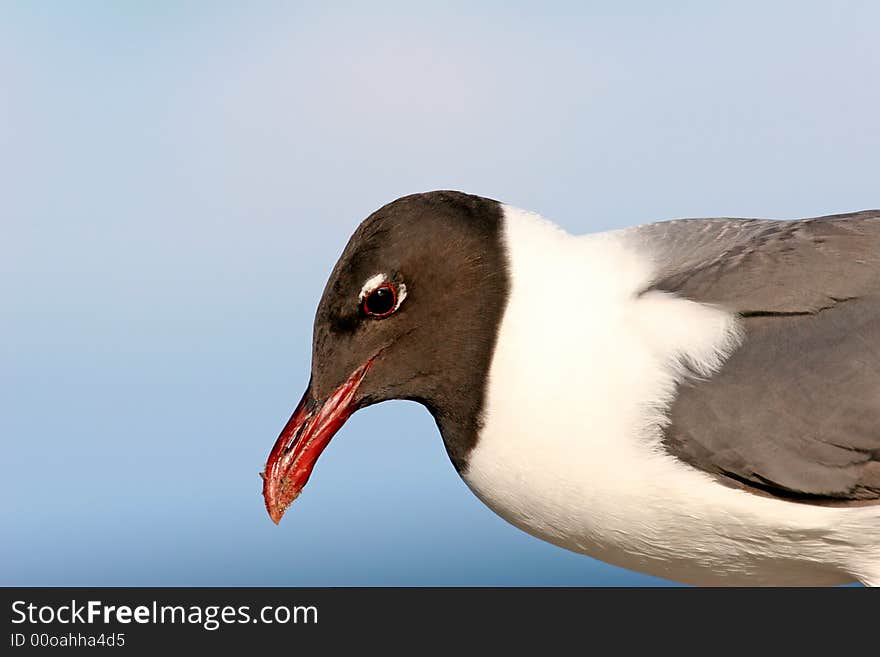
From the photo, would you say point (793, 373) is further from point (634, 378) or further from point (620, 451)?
point (620, 451)

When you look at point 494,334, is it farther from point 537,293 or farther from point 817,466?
point 817,466

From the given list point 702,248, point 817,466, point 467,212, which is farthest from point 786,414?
point 467,212

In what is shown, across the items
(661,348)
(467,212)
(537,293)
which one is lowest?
(661,348)

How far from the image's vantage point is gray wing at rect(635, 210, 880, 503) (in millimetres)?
4578

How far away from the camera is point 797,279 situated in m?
4.80

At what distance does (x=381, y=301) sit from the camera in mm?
4887

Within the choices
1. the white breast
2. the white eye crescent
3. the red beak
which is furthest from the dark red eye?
the white breast

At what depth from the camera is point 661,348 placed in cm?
469

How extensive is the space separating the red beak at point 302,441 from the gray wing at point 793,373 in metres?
1.28

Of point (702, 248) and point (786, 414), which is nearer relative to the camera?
point (786, 414)

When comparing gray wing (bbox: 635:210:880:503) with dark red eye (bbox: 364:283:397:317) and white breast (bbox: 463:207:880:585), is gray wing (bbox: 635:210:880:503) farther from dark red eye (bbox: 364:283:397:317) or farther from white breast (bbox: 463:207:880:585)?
dark red eye (bbox: 364:283:397:317)

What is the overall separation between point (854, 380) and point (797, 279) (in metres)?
0.44

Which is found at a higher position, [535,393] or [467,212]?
[467,212]

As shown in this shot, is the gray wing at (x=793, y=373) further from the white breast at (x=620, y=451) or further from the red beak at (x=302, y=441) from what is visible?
the red beak at (x=302, y=441)
